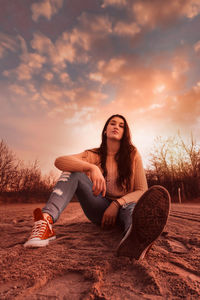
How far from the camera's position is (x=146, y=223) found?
1136mm

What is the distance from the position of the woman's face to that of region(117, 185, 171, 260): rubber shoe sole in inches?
48.7

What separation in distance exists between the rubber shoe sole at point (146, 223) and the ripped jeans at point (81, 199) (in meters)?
0.32

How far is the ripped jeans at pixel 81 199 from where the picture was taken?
1.62 meters

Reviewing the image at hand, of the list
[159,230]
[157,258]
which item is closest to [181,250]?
[157,258]

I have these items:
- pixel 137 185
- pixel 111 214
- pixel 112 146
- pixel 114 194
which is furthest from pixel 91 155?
pixel 111 214

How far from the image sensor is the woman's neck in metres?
2.39

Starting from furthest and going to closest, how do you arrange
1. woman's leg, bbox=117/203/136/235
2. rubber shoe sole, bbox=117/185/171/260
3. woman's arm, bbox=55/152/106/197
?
woman's arm, bbox=55/152/106/197, woman's leg, bbox=117/203/136/235, rubber shoe sole, bbox=117/185/171/260

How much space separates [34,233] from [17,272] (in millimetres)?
433

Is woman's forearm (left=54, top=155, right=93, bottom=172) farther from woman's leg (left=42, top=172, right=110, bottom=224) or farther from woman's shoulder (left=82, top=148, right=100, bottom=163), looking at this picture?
woman's shoulder (left=82, top=148, right=100, bottom=163)

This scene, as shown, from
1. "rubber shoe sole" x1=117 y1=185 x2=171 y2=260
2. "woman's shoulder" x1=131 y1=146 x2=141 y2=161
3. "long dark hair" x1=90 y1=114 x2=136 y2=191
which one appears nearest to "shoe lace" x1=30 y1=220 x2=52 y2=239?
"rubber shoe sole" x1=117 y1=185 x2=171 y2=260

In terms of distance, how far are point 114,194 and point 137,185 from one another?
0.26 meters

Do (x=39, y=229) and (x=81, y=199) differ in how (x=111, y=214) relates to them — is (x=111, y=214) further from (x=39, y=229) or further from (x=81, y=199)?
(x=39, y=229)

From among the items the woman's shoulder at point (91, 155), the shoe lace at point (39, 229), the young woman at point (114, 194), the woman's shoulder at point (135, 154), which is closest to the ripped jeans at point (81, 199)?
the young woman at point (114, 194)

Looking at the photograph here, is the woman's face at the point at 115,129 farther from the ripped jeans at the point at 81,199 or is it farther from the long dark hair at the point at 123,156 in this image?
the ripped jeans at the point at 81,199
